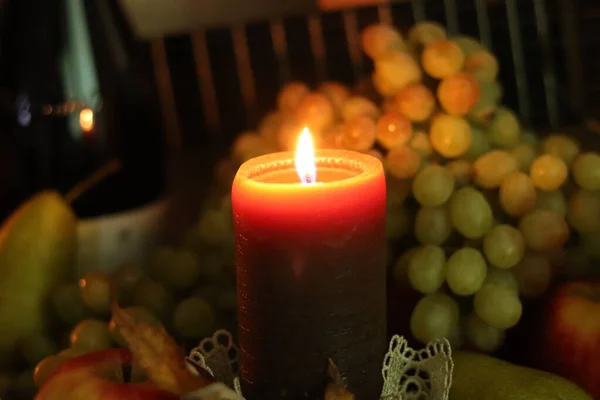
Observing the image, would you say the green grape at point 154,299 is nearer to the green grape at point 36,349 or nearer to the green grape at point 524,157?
the green grape at point 36,349

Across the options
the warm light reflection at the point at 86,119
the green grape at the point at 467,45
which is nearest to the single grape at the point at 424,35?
the green grape at the point at 467,45

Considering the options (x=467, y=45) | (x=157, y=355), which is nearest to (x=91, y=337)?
(x=157, y=355)

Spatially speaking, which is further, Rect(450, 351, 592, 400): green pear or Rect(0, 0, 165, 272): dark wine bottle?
Rect(0, 0, 165, 272): dark wine bottle

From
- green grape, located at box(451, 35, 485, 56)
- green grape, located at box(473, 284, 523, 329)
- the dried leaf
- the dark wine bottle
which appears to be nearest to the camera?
the dried leaf

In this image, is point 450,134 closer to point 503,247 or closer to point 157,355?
point 503,247

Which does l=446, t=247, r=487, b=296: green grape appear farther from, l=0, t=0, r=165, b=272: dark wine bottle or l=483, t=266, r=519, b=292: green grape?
l=0, t=0, r=165, b=272: dark wine bottle

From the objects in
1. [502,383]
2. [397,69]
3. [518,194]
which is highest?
[397,69]

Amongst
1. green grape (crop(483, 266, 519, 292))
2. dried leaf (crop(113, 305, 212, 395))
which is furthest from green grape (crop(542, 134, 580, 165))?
dried leaf (crop(113, 305, 212, 395))

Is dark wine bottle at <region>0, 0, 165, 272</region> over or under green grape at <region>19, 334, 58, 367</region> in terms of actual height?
over
